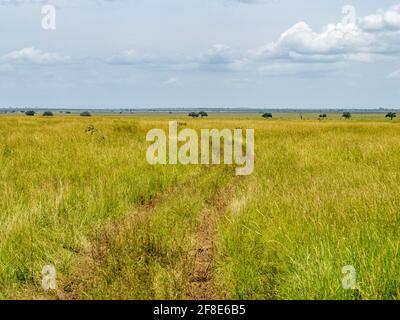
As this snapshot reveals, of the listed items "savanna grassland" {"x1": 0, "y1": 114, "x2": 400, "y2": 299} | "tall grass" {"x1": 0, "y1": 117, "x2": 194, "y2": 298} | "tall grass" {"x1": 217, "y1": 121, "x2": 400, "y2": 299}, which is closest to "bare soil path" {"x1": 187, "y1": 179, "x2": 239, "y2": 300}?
"savanna grassland" {"x1": 0, "y1": 114, "x2": 400, "y2": 299}

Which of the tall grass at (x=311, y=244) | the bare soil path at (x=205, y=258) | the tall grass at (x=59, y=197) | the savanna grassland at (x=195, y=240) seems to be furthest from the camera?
the tall grass at (x=59, y=197)

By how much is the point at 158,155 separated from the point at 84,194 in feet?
19.3

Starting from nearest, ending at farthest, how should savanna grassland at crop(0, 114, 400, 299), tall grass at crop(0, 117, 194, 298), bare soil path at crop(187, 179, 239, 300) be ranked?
savanna grassland at crop(0, 114, 400, 299) → bare soil path at crop(187, 179, 239, 300) → tall grass at crop(0, 117, 194, 298)

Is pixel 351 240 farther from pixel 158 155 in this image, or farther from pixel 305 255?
pixel 158 155

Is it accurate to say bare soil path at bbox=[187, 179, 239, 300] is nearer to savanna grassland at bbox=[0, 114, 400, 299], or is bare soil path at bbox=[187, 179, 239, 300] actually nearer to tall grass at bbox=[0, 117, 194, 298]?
savanna grassland at bbox=[0, 114, 400, 299]

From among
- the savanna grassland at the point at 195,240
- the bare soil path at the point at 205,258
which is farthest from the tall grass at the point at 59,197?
the bare soil path at the point at 205,258

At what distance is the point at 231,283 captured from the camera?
4684 mm

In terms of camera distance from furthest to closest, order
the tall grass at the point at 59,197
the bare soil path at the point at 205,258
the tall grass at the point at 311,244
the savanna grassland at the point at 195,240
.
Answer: the tall grass at the point at 59,197 < the bare soil path at the point at 205,258 < the savanna grassland at the point at 195,240 < the tall grass at the point at 311,244

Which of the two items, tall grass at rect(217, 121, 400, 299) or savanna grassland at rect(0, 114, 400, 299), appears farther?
savanna grassland at rect(0, 114, 400, 299)

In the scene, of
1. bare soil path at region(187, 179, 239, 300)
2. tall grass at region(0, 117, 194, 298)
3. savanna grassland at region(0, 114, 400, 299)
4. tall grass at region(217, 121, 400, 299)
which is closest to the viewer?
tall grass at region(217, 121, 400, 299)

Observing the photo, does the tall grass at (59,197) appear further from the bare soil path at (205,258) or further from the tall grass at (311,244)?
the tall grass at (311,244)

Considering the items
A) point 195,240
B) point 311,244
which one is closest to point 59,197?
point 195,240

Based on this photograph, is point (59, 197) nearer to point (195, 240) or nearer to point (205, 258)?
point (195, 240)
